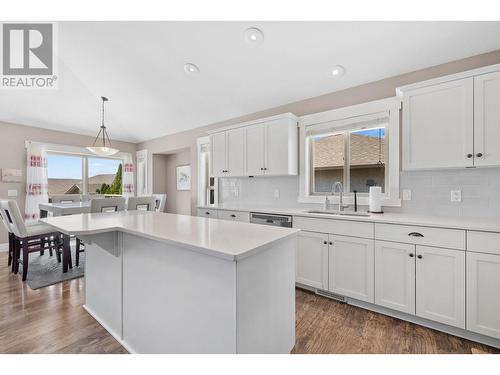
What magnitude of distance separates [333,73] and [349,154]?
973 mm

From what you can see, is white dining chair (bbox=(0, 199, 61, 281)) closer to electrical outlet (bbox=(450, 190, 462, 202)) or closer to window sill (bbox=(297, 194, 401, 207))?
window sill (bbox=(297, 194, 401, 207))

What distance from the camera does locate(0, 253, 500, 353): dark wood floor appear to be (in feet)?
5.35

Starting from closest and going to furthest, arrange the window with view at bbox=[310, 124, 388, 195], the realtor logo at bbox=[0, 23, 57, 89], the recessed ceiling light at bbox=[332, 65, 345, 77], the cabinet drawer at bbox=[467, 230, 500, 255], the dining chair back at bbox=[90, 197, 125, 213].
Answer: the cabinet drawer at bbox=[467, 230, 500, 255] < the recessed ceiling light at bbox=[332, 65, 345, 77] < the window with view at bbox=[310, 124, 388, 195] < the realtor logo at bbox=[0, 23, 57, 89] < the dining chair back at bbox=[90, 197, 125, 213]

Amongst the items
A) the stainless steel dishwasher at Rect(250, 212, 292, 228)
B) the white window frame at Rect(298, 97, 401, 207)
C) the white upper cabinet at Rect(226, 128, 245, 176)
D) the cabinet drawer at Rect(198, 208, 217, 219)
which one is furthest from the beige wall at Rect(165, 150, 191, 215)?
the white window frame at Rect(298, 97, 401, 207)

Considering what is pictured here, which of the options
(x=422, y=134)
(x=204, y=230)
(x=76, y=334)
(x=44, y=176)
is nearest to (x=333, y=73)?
(x=422, y=134)

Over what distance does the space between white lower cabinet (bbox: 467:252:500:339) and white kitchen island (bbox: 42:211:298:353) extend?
52.5 inches

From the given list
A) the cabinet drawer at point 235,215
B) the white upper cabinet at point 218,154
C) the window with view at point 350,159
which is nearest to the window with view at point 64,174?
the white upper cabinet at point 218,154

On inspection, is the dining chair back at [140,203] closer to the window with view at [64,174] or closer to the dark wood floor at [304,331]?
the dark wood floor at [304,331]

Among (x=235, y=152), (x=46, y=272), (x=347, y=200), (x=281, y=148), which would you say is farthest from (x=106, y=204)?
(x=347, y=200)

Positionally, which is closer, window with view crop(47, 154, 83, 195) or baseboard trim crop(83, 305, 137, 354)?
baseboard trim crop(83, 305, 137, 354)

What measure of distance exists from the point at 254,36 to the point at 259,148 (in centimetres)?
131

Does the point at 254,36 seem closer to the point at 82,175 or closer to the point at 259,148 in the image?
the point at 259,148

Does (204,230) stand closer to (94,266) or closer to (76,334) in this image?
(94,266)

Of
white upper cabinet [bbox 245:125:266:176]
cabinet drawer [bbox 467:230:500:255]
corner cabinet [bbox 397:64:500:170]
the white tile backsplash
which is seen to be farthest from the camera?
white upper cabinet [bbox 245:125:266:176]
